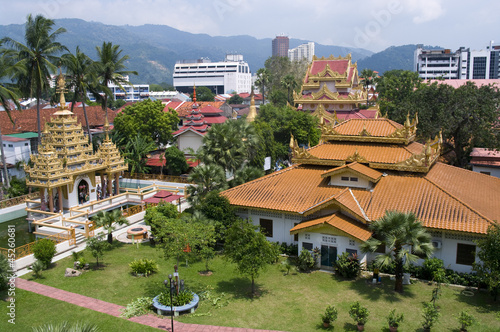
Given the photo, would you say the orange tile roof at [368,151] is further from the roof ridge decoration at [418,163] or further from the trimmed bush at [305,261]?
the trimmed bush at [305,261]

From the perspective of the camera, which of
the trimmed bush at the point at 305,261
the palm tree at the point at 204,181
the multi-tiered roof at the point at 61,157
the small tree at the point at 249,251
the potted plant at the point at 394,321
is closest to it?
the potted plant at the point at 394,321

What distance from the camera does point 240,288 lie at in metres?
21.0

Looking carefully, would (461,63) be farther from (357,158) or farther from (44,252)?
(44,252)

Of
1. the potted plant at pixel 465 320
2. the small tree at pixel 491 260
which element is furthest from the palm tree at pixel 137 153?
the potted plant at pixel 465 320

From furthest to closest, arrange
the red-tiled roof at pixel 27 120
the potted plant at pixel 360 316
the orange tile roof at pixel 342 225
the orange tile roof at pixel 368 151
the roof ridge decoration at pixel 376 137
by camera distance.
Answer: the red-tiled roof at pixel 27 120 → the roof ridge decoration at pixel 376 137 → the orange tile roof at pixel 368 151 → the orange tile roof at pixel 342 225 → the potted plant at pixel 360 316

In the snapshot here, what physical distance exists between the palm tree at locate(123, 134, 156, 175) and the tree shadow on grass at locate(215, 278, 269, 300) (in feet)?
91.2

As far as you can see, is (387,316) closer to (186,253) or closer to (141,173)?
(186,253)

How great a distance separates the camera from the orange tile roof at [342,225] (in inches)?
866

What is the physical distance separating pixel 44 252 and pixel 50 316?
5432 millimetres

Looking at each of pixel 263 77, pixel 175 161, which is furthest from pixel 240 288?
pixel 263 77

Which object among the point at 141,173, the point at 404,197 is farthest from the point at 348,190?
the point at 141,173

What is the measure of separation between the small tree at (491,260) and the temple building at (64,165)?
2763cm

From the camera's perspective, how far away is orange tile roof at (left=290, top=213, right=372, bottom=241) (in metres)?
22.0

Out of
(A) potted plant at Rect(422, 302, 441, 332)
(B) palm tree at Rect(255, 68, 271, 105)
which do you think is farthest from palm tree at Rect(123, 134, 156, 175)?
(B) palm tree at Rect(255, 68, 271, 105)
